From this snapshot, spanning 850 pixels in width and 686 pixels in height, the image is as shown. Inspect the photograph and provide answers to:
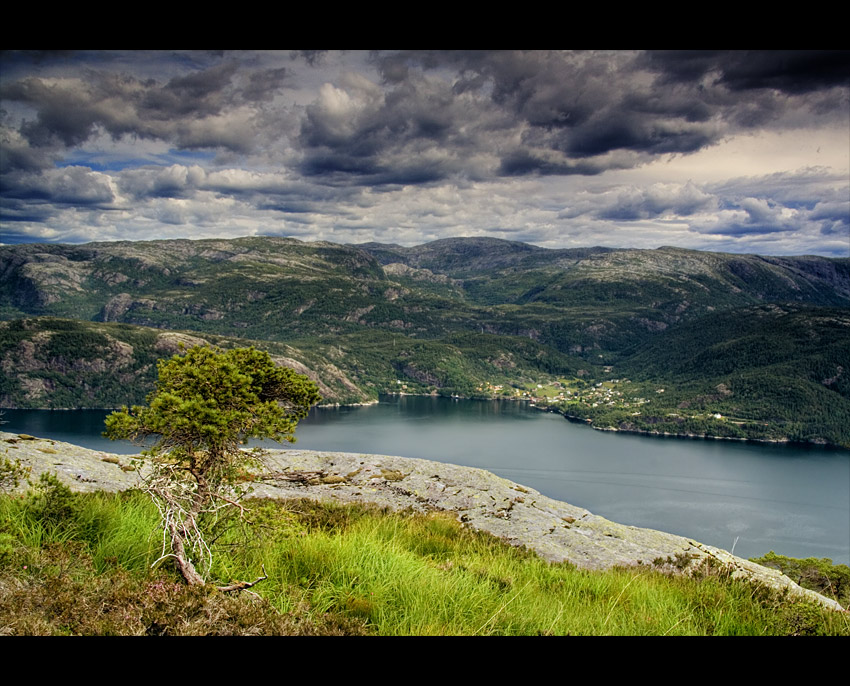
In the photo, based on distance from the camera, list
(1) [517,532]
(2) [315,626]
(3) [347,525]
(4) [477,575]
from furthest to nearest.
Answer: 1. (1) [517,532]
2. (3) [347,525]
3. (4) [477,575]
4. (2) [315,626]

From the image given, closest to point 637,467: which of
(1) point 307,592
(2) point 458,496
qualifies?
(2) point 458,496

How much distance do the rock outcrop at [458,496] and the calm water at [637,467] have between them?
7274 cm

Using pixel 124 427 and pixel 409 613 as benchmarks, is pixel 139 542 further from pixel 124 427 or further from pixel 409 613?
pixel 409 613

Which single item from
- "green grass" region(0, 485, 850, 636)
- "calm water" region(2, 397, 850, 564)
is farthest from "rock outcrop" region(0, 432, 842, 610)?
"calm water" region(2, 397, 850, 564)

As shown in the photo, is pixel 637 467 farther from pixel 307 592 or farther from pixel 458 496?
pixel 307 592

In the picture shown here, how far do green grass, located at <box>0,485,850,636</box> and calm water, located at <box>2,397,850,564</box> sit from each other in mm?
78488

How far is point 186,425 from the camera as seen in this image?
4.46 meters

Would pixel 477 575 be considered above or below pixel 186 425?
below

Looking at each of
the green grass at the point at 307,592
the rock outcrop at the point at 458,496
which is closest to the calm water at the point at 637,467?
the rock outcrop at the point at 458,496

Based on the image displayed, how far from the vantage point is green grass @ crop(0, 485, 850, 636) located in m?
2.82

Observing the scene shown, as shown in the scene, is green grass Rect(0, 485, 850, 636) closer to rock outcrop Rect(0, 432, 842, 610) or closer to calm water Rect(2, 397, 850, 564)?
rock outcrop Rect(0, 432, 842, 610)
